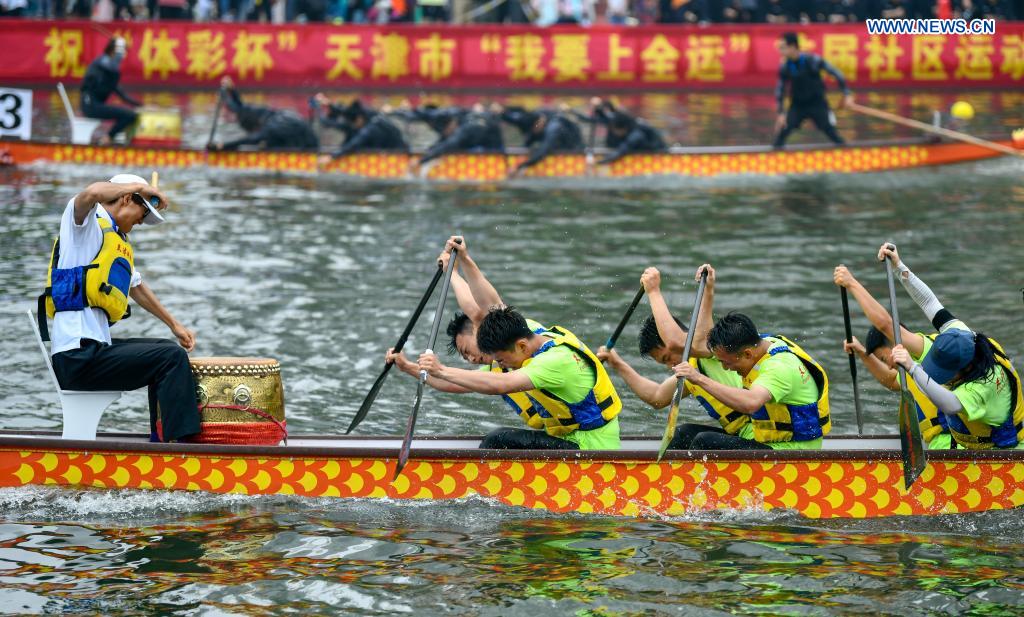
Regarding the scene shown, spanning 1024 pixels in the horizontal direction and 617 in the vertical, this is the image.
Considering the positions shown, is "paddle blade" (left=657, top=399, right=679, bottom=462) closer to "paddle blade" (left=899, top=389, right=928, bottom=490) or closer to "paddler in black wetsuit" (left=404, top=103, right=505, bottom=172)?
"paddle blade" (left=899, top=389, right=928, bottom=490)

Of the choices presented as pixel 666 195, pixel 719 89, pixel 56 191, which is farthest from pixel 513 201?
pixel 719 89

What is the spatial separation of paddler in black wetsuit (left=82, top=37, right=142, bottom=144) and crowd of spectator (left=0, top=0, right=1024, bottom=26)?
7867 mm

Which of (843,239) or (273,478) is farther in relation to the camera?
(843,239)

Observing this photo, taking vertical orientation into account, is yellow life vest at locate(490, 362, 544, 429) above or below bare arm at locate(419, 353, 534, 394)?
below

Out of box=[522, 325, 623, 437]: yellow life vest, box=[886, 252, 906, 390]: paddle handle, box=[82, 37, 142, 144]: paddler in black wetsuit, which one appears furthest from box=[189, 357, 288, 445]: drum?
box=[82, 37, 142, 144]: paddler in black wetsuit

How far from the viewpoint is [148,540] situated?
9.29 metres

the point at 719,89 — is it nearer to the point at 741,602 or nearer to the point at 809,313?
the point at 809,313

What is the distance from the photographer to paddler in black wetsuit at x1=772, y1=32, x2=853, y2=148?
22141 mm

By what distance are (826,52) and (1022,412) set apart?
21416 millimetres

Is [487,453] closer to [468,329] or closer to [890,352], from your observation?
[468,329]

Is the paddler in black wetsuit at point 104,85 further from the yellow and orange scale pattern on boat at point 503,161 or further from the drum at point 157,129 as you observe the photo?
the yellow and orange scale pattern on boat at point 503,161

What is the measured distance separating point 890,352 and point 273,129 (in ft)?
47.1

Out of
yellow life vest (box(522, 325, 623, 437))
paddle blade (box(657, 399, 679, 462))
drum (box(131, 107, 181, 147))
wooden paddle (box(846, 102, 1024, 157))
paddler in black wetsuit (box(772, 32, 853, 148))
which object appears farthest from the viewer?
drum (box(131, 107, 181, 147))

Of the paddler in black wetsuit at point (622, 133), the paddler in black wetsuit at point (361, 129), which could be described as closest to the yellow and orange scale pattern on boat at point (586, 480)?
the paddler in black wetsuit at point (622, 133)
